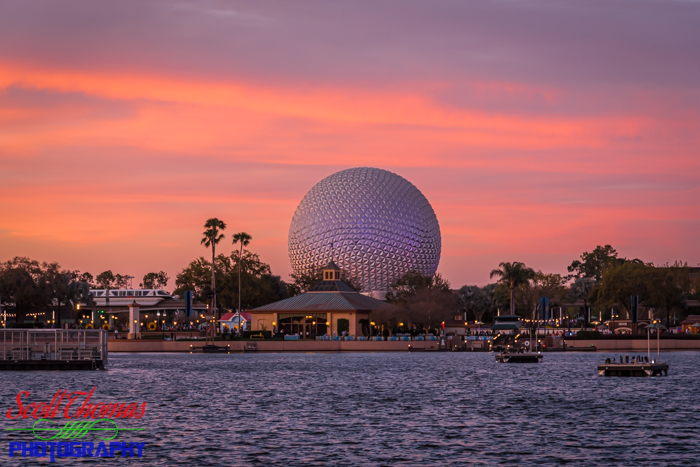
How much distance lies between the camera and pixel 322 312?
459 ft

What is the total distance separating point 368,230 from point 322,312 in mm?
23570

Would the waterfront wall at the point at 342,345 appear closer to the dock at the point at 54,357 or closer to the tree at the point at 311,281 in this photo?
the tree at the point at 311,281

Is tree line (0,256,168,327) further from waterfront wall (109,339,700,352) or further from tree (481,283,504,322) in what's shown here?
tree (481,283,504,322)

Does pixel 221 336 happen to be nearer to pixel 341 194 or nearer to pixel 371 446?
pixel 341 194

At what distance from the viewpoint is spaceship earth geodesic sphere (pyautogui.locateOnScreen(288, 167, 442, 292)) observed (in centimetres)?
16038

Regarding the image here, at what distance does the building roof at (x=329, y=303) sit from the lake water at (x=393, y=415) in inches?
2039

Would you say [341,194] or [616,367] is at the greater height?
[341,194]

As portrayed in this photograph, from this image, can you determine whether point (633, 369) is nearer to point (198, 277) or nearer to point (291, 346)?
point (291, 346)

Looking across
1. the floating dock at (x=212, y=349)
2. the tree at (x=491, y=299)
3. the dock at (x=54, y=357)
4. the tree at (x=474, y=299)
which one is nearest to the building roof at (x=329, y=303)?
the floating dock at (x=212, y=349)

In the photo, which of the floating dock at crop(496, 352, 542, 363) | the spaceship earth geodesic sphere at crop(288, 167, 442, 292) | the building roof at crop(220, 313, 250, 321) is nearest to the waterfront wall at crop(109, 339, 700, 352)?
the floating dock at crop(496, 352, 542, 363)

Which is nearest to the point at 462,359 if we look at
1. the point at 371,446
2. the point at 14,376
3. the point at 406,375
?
the point at 406,375

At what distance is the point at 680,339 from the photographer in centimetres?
12438

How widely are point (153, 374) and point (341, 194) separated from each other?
290 feet

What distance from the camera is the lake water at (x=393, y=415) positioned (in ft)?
116
